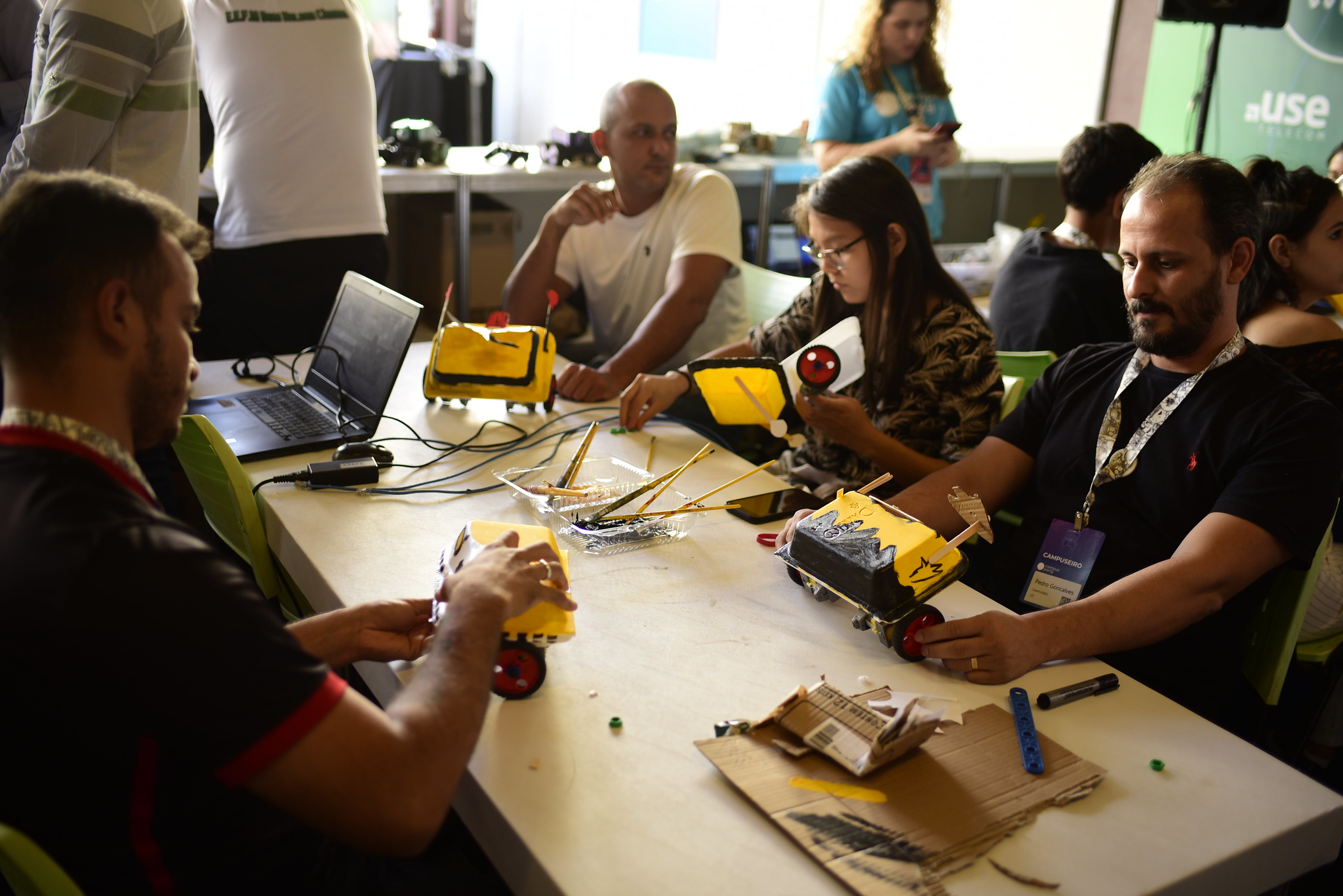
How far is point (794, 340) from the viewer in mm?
2293

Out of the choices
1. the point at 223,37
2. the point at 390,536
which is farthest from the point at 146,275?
the point at 223,37

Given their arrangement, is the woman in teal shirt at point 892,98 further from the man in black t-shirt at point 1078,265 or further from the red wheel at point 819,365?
the red wheel at point 819,365

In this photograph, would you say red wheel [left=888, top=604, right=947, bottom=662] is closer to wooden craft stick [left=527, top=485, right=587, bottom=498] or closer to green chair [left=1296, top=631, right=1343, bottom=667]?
wooden craft stick [left=527, top=485, right=587, bottom=498]

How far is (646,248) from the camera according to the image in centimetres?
285

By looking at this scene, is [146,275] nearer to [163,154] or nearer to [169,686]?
[169,686]

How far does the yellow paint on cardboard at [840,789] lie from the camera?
969mm

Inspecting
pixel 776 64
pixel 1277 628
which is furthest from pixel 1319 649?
pixel 776 64

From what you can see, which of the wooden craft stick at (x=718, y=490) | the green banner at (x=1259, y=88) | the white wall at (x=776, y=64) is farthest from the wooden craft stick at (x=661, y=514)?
the green banner at (x=1259, y=88)

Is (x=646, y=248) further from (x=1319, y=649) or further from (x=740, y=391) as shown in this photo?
(x=1319, y=649)

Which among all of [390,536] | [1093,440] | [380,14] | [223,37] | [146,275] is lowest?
[390,536]

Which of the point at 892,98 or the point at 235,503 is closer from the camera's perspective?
the point at 235,503

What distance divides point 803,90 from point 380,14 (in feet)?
7.73

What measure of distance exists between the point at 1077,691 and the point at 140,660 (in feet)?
3.22

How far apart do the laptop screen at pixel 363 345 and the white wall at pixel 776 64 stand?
8.10 feet
